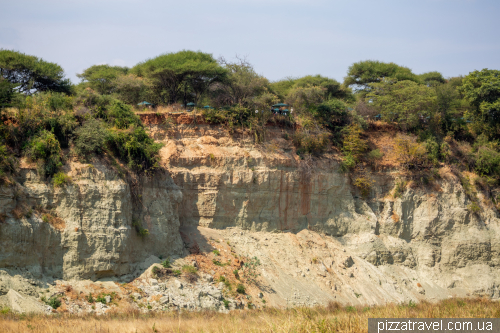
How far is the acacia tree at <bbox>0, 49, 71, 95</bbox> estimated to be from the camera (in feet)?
90.1

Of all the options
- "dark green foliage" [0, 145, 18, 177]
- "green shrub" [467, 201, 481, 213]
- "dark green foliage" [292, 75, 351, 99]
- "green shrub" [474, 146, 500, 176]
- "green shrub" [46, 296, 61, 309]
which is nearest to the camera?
"green shrub" [46, 296, 61, 309]

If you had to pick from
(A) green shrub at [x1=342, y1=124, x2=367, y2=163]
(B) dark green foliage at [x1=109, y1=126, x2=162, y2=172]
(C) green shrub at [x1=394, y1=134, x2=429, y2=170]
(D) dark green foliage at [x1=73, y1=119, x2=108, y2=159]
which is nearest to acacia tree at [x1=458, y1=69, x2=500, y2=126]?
(C) green shrub at [x1=394, y1=134, x2=429, y2=170]

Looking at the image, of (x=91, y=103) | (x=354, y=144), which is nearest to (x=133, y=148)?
(x=91, y=103)

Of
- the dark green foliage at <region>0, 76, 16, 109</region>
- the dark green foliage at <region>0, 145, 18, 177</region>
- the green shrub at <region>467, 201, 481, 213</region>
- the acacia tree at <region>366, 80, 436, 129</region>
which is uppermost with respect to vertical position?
the acacia tree at <region>366, 80, 436, 129</region>

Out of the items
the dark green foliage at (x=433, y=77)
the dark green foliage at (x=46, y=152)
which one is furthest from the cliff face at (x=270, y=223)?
the dark green foliage at (x=433, y=77)

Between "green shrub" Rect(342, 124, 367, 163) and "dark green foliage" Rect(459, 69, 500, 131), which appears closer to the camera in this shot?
"green shrub" Rect(342, 124, 367, 163)

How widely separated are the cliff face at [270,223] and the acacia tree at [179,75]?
16.1ft

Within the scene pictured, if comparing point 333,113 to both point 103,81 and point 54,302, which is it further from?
point 54,302

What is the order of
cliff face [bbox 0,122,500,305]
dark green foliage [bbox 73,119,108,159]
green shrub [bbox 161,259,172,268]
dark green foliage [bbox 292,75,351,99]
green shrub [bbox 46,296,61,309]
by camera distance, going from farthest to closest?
dark green foliage [bbox 292,75,351,99], green shrub [bbox 161,259,172,268], dark green foliage [bbox 73,119,108,159], cliff face [bbox 0,122,500,305], green shrub [bbox 46,296,61,309]

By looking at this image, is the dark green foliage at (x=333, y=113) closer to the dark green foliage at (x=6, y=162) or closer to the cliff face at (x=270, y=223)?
the cliff face at (x=270, y=223)

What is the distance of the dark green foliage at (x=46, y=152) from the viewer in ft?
63.6

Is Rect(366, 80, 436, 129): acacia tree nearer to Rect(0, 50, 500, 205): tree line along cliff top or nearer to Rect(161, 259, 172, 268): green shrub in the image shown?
Rect(0, 50, 500, 205): tree line along cliff top

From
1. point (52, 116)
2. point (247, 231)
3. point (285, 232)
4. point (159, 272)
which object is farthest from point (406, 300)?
point (52, 116)

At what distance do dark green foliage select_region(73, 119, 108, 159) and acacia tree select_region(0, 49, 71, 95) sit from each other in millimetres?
7998
